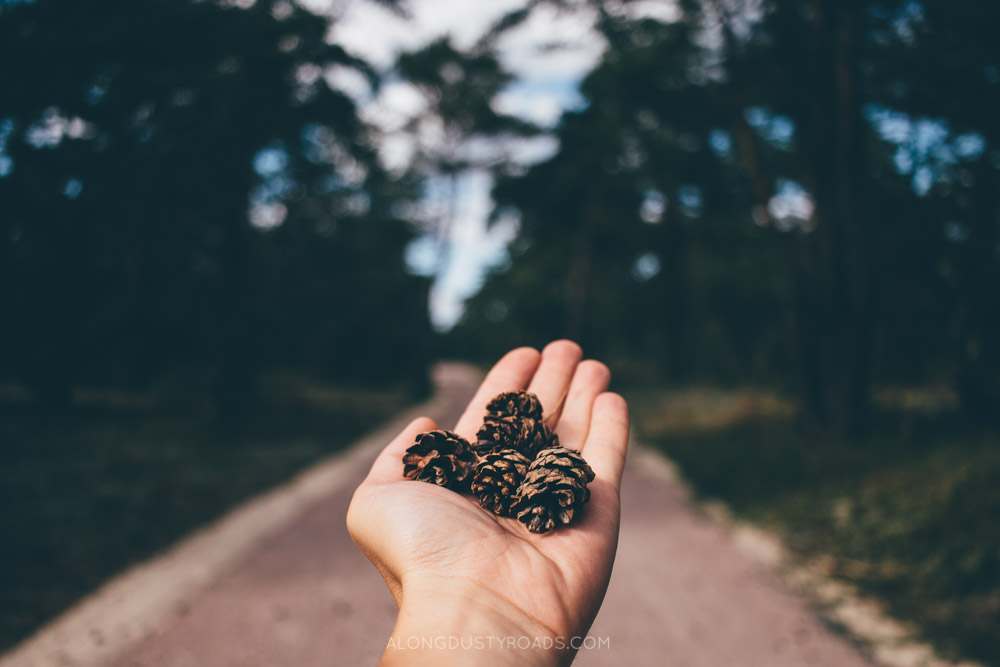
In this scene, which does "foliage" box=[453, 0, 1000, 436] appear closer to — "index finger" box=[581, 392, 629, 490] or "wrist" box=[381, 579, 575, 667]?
"index finger" box=[581, 392, 629, 490]

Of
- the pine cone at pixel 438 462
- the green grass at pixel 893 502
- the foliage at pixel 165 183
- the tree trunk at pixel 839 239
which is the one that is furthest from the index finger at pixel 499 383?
the tree trunk at pixel 839 239

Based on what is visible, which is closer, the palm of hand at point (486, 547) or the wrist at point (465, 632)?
the wrist at point (465, 632)

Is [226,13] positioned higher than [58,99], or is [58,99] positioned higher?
[226,13]

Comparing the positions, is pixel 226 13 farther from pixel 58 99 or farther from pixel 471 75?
pixel 471 75

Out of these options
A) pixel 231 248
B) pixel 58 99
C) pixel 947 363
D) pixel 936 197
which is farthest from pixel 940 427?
pixel 231 248

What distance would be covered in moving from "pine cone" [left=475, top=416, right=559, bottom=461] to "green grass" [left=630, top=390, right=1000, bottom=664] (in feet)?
9.34

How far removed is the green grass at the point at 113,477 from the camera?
4.37 m

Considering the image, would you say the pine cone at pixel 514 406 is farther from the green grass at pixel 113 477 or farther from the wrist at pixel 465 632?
the green grass at pixel 113 477

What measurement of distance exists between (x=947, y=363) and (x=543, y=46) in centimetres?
763

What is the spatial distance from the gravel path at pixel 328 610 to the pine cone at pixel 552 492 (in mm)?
1889

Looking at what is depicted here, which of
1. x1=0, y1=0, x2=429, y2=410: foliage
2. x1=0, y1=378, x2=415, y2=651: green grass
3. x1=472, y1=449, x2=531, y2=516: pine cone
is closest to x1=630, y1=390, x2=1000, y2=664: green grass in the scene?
x1=472, y1=449, x2=531, y2=516: pine cone

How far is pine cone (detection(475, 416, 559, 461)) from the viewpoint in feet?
7.75

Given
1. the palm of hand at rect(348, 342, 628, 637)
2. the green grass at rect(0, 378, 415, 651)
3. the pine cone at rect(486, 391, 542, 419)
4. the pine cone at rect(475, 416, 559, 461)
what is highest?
the pine cone at rect(486, 391, 542, 419)

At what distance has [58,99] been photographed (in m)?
3.90
